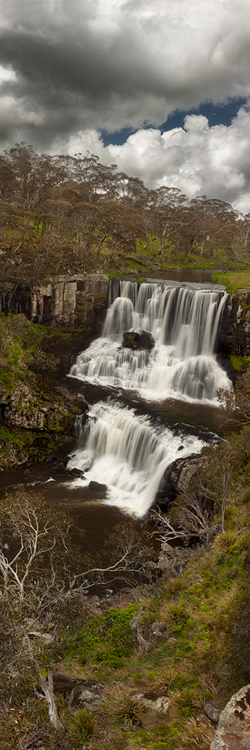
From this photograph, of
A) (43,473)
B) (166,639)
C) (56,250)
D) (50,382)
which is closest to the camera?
(166,639)

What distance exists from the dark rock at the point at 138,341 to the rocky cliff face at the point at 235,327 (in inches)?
229

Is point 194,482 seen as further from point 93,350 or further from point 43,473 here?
point 93,350

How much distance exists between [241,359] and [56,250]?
22.9m

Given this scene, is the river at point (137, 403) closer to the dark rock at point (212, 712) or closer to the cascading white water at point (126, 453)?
the cascading white water at point (126, 453)

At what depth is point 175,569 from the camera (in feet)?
40.9

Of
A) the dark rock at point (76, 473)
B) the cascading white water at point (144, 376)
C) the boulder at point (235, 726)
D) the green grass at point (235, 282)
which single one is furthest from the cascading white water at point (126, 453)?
the green grass at point (235, 282)

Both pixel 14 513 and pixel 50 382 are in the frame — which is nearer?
pixel 14 513

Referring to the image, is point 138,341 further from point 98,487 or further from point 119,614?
point 119,614

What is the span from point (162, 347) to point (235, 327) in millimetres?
6198

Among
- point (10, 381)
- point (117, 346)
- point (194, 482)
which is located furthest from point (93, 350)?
point (194, 482)

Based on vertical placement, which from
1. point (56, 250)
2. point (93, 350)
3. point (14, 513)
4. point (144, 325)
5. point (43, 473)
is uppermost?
point (56, 250)

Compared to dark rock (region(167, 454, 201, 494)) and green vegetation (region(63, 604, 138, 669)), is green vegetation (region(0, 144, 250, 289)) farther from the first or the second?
green vegetation (region(63, 604, 138, 669))

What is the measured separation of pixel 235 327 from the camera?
98.3 feet

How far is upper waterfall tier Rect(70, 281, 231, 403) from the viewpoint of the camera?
28.4 metres
